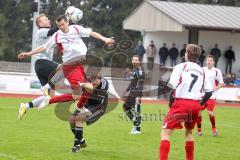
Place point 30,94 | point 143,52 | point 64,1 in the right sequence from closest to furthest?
point 30,94 < point 143,52 < point 64,1

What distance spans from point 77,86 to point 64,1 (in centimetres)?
5015

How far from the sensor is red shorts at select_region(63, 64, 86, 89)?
1223 cm

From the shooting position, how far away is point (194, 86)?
10000 mm

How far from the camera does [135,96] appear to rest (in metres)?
16.2

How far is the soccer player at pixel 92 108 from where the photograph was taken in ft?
39.2

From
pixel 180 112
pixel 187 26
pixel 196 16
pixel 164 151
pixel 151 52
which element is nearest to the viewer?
pixel 164 151

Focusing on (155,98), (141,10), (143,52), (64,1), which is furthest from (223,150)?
(64,1)

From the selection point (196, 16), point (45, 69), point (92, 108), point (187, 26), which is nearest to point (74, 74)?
point (92, 108)

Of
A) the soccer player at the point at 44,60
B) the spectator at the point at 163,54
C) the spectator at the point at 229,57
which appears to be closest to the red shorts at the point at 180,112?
the soccer player at the point at 44,60

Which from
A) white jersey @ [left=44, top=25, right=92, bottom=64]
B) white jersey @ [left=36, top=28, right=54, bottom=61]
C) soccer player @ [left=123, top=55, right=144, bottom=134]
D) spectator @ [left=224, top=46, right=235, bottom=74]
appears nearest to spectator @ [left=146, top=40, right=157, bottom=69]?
Answer: spectator @ [left=224, top=46, right=235, bottom=74]

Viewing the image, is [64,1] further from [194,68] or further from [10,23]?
[194,68]

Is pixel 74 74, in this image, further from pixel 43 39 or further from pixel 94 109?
pixel 43 39

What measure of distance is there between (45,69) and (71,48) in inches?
70.4

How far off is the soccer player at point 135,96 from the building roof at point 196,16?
19.3 meters
